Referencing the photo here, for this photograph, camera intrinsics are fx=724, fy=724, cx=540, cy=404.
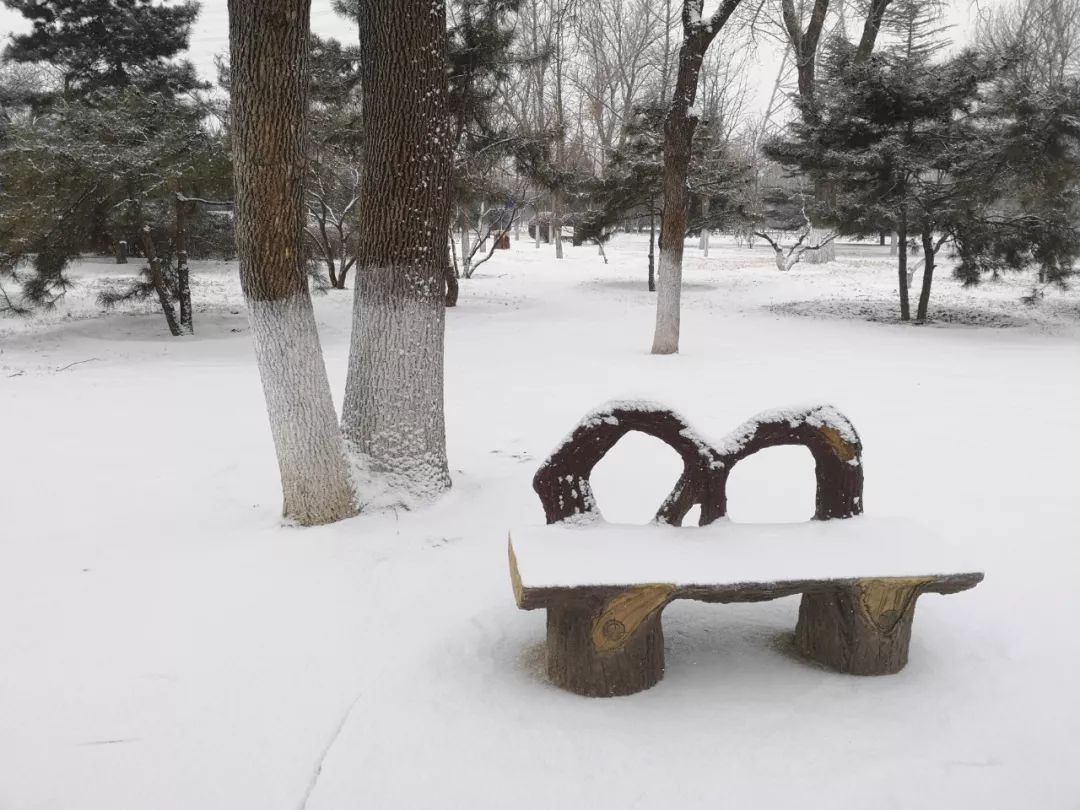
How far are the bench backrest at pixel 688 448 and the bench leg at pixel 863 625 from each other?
0.55m

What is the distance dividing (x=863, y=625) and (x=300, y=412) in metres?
3.01

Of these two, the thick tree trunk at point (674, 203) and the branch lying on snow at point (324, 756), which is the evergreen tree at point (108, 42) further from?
the branch lying on snow at point (324, 756)

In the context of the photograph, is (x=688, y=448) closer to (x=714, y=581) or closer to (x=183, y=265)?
(x=714, y=581)

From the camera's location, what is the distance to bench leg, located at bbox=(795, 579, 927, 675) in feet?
Answer: 8.83

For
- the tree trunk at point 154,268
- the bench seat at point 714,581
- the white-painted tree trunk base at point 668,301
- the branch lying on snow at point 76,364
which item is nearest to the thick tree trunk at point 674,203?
the white-painted tree trunk base at point 668,301

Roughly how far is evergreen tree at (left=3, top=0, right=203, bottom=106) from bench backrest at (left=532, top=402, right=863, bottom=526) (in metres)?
17.0

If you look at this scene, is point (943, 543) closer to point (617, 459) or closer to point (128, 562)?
point (617, 459)

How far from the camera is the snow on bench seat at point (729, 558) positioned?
8.34 feet

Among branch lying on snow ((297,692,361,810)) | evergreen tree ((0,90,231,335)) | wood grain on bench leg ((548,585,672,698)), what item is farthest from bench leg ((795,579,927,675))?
evergreen tree ((0,90,231,335))

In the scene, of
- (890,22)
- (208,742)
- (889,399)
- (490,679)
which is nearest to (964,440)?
(889,399)

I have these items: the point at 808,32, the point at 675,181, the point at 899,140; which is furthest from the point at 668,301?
the point at 808,32

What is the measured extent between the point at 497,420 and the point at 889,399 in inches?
161

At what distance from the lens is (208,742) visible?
2502 mm

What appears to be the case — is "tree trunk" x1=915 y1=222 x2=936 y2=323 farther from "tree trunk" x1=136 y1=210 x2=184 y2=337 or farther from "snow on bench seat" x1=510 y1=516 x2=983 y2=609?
"tree trunk" x1=136 y1=210 x2=184 y2=337
